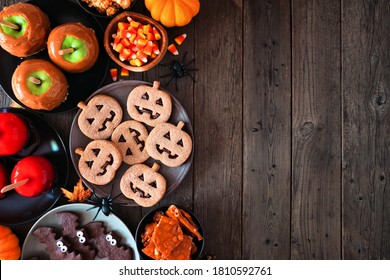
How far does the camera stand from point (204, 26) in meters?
1.89

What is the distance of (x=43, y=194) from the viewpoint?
1.79 meters

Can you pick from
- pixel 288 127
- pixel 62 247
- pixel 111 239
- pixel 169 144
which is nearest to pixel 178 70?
pixel 169 144

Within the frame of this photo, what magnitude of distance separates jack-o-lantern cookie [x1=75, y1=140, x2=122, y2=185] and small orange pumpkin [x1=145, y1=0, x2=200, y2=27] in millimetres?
542

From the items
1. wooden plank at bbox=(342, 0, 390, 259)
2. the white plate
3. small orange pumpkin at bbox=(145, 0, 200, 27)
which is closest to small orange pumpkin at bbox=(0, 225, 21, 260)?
the white plate

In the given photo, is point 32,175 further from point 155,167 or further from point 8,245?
point 155,167

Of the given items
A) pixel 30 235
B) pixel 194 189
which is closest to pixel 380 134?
pixel 194 189

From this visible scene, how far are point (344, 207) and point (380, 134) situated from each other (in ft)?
1.19

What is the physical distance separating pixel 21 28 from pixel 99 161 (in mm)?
574

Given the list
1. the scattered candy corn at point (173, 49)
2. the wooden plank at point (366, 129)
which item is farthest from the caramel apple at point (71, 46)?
the wooden plank at point (366, 129)

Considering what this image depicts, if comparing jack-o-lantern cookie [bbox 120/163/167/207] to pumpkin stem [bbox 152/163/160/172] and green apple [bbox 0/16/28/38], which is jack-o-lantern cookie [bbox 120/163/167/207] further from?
green apple [bbox 0/16/28/38]

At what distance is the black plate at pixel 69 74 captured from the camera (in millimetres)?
1756

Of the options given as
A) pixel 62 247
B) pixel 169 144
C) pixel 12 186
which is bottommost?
pixel 62 247

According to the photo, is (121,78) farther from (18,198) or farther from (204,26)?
(18,198)

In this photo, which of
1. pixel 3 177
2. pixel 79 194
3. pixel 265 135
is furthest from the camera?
pixel 265 135
